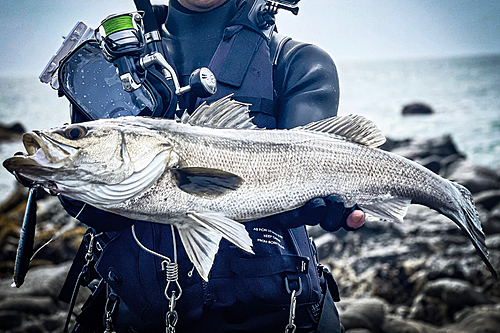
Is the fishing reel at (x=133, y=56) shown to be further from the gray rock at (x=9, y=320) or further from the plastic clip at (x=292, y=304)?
the gray rock at (x=9, y=320)

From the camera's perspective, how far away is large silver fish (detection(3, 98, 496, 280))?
2.44 m

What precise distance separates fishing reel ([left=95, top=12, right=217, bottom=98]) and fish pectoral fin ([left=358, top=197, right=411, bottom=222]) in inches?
52.8

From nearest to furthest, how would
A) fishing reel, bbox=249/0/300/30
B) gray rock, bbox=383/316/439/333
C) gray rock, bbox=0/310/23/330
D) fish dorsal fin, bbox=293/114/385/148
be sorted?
fish dorsal fin, bbox=293/114/385/148, fishing reel, bbox=249/0/300/30, gray rock, bbox=383/316/439/333, gray rock, bbox=0/310/23/330

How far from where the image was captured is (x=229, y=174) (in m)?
A: 2.66

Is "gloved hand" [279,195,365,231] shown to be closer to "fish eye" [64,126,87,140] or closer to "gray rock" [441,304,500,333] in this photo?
"fish eye" [64,126,87,140]

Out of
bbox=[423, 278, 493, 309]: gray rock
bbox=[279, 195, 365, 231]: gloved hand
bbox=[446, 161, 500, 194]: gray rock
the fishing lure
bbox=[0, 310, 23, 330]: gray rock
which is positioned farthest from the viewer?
bbox=[446, 161, 500, 194]: gray rock

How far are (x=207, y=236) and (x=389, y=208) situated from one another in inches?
52.7

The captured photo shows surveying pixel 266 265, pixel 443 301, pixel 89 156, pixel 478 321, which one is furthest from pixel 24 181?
pixel 443 301

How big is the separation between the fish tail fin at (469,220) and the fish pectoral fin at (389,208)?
0.35 m

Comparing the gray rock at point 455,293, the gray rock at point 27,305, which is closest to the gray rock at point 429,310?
the gray rock at point 455,293

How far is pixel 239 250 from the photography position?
3.16 m

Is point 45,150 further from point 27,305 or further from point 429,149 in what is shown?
point 429,149

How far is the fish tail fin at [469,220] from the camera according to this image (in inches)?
128

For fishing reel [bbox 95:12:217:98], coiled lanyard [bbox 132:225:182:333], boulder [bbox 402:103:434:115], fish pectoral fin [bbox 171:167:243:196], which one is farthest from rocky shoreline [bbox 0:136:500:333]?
boulder [bbox 402:103:434:115]
